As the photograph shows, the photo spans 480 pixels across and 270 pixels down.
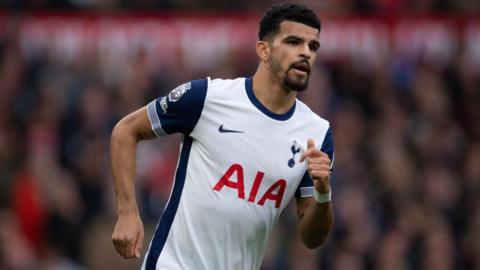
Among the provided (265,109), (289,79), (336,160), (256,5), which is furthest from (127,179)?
(256,5)

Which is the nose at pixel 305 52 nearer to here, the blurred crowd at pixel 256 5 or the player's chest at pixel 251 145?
the player's chest at pixel 251 145

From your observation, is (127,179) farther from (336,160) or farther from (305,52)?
(336,160)

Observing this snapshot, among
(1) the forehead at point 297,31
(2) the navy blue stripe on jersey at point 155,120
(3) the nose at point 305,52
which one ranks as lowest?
(2) the navy blue stripe on jersey at point 155,120

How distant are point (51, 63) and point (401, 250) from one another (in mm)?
4549

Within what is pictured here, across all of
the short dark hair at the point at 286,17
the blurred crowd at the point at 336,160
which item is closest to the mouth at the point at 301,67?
the short dark hair at the point at 286,17

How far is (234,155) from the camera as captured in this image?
822cm

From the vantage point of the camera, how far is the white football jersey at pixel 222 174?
8156 millimetres

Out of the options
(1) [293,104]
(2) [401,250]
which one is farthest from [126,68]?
(1) [293,104]

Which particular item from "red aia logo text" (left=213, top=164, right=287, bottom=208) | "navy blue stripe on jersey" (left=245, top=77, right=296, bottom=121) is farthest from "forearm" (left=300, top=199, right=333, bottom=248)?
"navy blue stripe on jersey" (left=245, top=77, right=296, bottom=121)

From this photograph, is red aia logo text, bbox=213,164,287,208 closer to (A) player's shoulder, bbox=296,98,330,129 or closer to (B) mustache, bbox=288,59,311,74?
(A) player's shoulder, bbox=296,98,330,129

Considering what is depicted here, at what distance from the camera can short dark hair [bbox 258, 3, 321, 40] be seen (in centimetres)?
828

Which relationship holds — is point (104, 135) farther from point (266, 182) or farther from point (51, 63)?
point (266, 182)

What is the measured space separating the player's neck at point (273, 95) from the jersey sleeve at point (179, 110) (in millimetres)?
331

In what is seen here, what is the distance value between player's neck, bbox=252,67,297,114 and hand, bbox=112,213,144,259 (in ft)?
3.39
